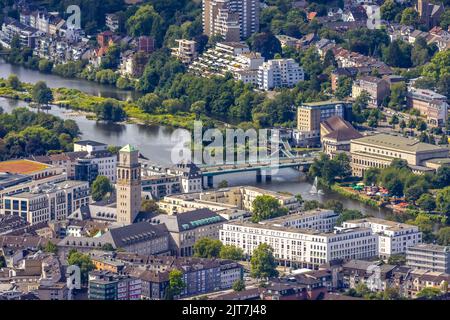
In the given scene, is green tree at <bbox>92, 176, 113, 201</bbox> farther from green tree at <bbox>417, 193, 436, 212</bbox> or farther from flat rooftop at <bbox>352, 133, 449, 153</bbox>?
flat rooftop at <bbox>352, 133, 449, 153</bbox>

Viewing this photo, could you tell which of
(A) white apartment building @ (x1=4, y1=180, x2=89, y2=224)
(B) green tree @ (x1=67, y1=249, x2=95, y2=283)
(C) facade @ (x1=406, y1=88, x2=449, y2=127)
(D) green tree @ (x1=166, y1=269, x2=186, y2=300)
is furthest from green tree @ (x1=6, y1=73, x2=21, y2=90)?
(D) green tree @ (x1=166, y1=269, x2=186, y2=300)

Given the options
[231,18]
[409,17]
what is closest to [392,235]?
[231,18]

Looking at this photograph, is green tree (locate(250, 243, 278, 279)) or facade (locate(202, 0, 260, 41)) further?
facade (locate(202, 0, 260, 41))

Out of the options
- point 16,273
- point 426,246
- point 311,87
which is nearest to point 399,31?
point 311,87

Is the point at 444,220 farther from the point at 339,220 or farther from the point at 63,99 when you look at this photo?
the point at 63,99

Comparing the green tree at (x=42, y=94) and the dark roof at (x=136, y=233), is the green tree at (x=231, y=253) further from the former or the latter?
the green tree at (x=42, y=94)

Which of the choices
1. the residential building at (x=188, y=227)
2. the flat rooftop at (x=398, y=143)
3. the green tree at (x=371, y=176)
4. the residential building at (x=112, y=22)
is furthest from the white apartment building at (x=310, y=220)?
the residential building at (x=112, y=22)
